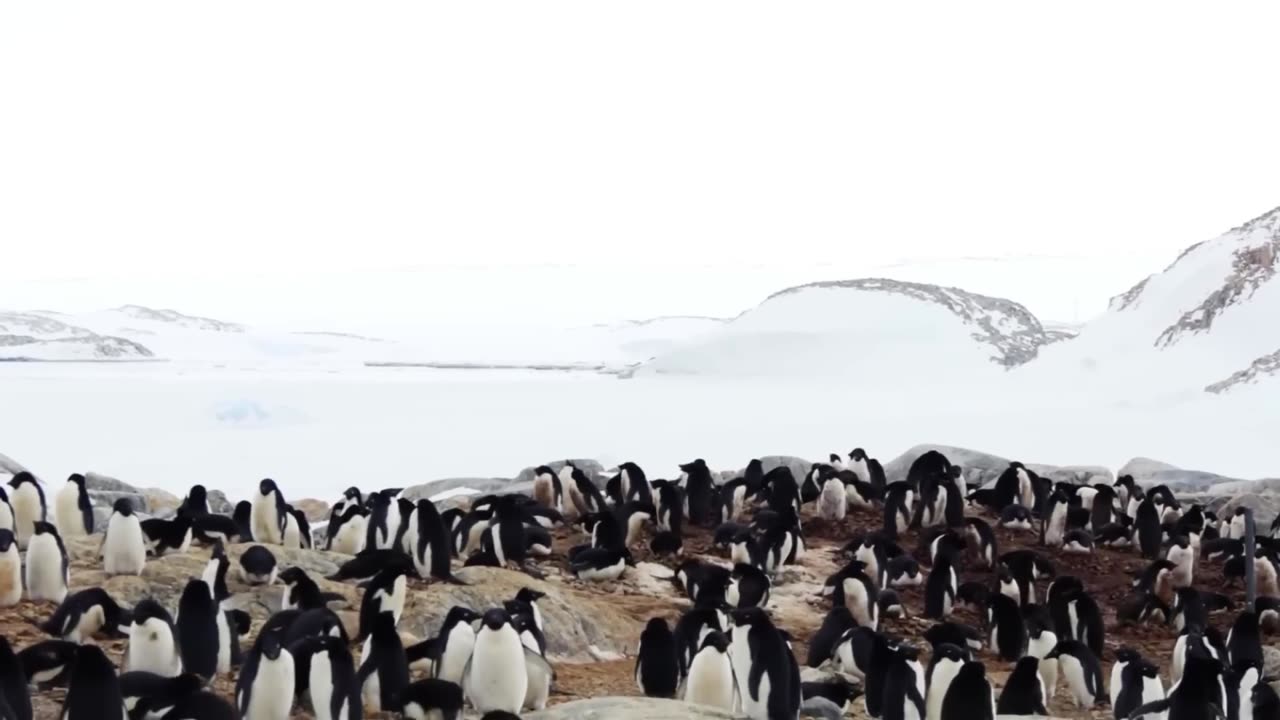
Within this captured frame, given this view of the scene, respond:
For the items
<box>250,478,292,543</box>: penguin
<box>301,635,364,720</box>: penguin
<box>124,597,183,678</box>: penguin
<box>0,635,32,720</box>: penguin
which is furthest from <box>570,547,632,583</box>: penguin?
<box>0,635,32,720</box>: penguin

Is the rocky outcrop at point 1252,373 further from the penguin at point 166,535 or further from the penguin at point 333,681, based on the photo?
the penguin at point 333,681

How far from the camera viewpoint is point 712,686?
6.26 meters

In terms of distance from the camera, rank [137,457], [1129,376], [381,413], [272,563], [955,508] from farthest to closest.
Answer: [1129,376] < [381,413] < [137,457] < [955,508] < [272,563]

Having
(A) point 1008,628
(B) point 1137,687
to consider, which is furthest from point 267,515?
(B) point 1137,687

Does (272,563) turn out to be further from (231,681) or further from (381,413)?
(381,413)

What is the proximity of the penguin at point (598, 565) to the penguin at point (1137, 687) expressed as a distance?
3832 millimetres

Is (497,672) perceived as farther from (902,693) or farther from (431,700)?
(902,693)

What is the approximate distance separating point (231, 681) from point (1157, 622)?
7.35 m

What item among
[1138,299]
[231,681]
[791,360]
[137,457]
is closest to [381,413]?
[137,457]

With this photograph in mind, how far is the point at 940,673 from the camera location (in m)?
6.67

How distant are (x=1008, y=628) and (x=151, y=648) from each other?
17.9 ft

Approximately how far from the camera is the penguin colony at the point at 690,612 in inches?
226

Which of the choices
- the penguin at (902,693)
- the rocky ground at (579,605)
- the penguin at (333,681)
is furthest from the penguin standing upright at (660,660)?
the penguin at (333,681)

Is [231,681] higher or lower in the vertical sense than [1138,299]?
lower
